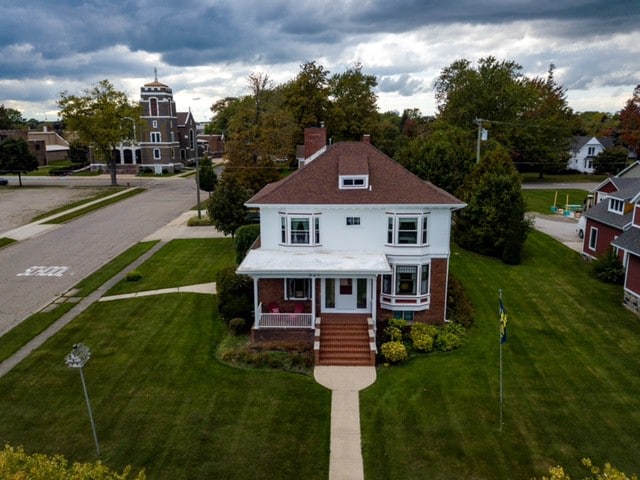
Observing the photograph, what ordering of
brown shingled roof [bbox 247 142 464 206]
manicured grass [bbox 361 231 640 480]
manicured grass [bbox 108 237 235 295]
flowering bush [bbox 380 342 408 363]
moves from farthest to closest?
manicured grass [bbox 108 237 235 295] < brown shingled roof [bbox 247 142 464 206] < flowering bush [bbox 380 342 408 363] < manicured grass [bbox 361 231 640 480]

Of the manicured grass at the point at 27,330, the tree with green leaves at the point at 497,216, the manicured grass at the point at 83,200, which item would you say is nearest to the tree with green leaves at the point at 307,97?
the manicured grass at the point at 83,200

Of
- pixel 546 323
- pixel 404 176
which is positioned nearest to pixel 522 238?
pixel 546 323

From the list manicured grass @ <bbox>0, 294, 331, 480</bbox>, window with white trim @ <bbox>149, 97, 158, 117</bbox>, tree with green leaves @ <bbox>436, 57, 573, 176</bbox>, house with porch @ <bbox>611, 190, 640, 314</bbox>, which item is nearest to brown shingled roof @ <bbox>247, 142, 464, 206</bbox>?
manicured grass @ <bbox>0, 294, 331, 480</bbox>

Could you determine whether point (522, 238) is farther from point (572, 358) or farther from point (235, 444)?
point (235, 444)

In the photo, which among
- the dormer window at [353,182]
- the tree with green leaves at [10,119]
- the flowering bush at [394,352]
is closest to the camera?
the flowering bush at [394,352]

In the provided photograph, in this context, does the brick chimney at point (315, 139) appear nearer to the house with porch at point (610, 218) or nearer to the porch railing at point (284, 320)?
the porch railing at point (284, 320)

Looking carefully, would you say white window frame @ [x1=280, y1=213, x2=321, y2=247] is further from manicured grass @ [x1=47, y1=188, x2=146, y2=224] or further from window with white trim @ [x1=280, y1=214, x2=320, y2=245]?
manicured grass @ [x1=47, y1=188, x2=146, y2=224]
